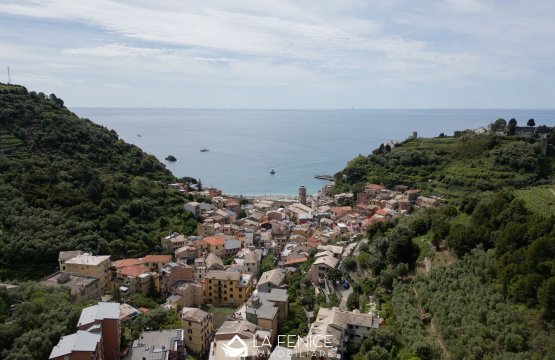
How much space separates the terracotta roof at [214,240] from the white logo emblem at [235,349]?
1311cm

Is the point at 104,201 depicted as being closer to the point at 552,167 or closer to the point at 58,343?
the point at 58,343

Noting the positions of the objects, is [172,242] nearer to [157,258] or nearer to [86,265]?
[157,258]

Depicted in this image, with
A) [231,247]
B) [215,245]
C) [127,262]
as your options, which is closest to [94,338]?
[127,262]

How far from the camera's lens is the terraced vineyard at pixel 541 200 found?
20266 mm

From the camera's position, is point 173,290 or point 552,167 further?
point 552,167

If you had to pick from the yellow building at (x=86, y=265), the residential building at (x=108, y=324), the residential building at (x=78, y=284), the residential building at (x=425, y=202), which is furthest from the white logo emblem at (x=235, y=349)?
the residential building at (x=425, y=202)

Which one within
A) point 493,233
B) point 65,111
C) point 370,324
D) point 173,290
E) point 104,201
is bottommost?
point 173,290

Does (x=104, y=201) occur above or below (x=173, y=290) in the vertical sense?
above

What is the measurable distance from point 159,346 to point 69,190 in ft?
59.6

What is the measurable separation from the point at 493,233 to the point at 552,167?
27617 millimetres

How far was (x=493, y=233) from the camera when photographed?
1698cm

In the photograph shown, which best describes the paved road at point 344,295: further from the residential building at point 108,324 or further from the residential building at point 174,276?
the residential building at point 108,324

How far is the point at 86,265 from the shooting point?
876 inches

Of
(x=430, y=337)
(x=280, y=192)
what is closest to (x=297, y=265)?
(x=430, y=337)
